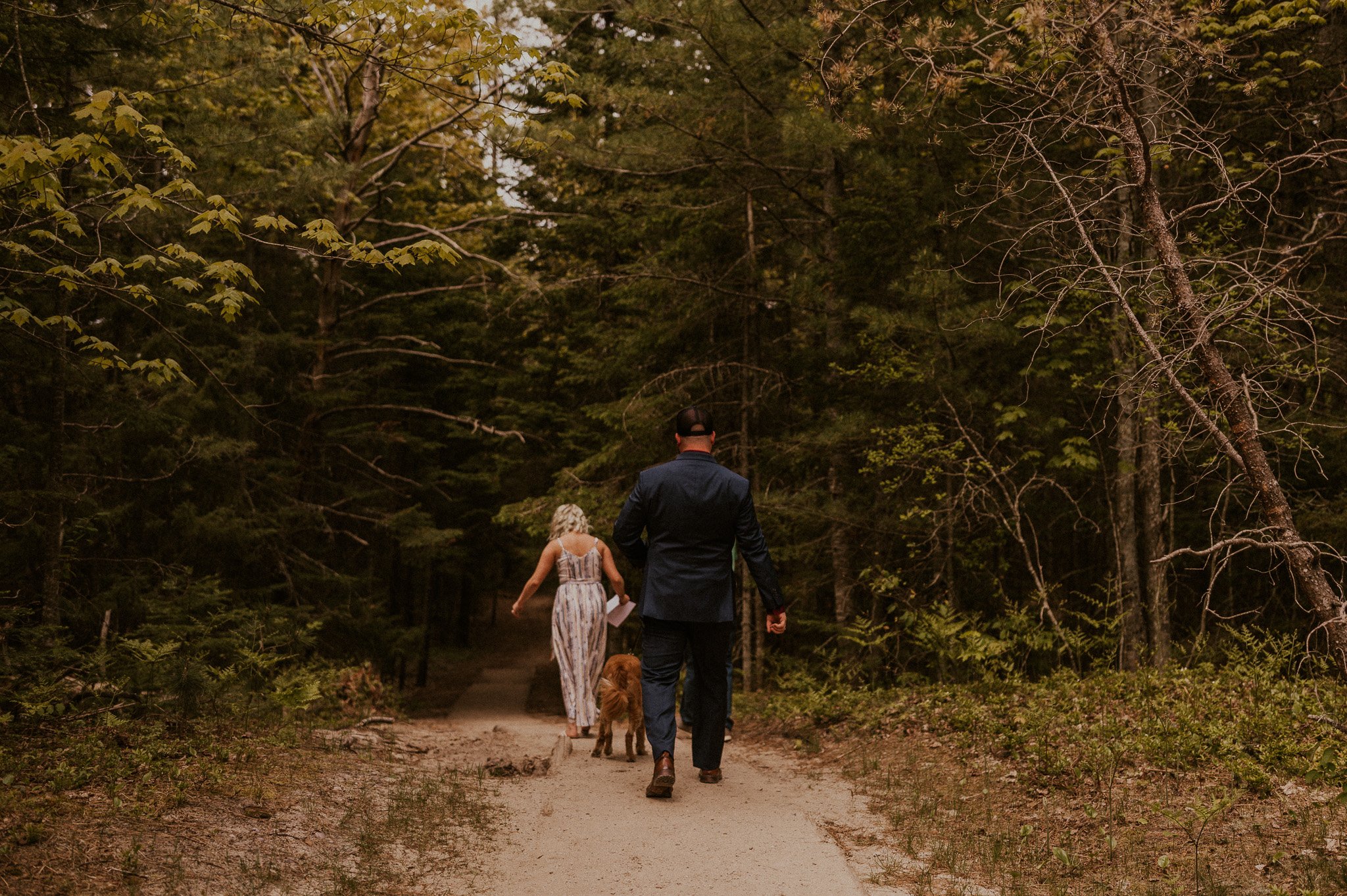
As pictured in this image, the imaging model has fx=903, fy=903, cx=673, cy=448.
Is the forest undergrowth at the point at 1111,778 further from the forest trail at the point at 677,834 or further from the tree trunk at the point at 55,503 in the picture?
the tree trunk at the point at 55,503

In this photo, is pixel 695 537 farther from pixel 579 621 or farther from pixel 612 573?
pixel 579 621

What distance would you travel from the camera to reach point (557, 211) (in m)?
17.5

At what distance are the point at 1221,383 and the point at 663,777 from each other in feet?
12.0

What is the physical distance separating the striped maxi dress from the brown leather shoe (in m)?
2.54

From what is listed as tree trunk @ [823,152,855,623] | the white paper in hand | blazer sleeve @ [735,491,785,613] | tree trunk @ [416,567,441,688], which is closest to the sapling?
blazer sleeve @ [735,491,785,613]

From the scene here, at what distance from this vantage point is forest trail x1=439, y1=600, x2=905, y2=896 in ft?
13.6

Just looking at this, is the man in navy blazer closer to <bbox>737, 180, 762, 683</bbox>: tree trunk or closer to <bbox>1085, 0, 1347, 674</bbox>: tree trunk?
<bbox>1085, 0, 1347, 674</bbox>: tree trunk

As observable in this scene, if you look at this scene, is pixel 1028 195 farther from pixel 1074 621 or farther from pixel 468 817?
pixel 468 817

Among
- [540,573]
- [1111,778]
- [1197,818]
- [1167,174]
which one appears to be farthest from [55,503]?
[1167,174]

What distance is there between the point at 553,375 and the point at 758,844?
15.5 m

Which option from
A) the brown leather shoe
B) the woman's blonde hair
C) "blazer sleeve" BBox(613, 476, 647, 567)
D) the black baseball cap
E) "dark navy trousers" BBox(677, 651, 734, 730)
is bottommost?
the brown leather shoe

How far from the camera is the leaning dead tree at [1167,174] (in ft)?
15.1

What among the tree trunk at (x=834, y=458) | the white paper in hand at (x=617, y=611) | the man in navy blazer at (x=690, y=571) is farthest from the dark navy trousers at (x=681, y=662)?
the tree trunk at (x=834, y=458)

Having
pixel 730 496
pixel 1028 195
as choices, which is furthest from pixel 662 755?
pixel 1028 195
